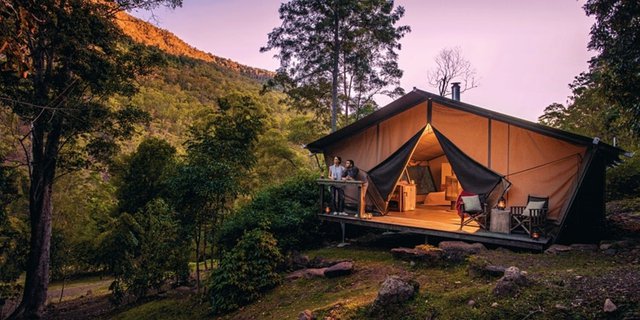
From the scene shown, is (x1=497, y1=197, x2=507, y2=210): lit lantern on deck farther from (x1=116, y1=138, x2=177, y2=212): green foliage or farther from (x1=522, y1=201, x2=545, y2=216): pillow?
(x1=116, y1=138, x2=177, y2=212): green foliage

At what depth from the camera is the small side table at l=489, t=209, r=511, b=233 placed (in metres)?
7.04

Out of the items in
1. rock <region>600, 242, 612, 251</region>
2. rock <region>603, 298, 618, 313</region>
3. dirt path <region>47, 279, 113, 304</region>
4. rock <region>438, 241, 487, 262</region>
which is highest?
rock <region>603, 298, 618, 313</region>

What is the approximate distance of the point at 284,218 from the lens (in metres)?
8.77

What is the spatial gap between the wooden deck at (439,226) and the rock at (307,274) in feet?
6.22

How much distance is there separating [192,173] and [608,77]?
7.74 m

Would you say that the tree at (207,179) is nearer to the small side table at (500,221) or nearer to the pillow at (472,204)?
the pillow at (472,204)

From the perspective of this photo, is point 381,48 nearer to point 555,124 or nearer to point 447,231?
point 555,124

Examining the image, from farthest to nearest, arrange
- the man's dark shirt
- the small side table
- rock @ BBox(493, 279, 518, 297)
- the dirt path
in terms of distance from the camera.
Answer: the dirt path → the man's dark shirt → the small side table → rock @ BBox(493, 279, 518, 297)

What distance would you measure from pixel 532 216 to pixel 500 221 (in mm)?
616

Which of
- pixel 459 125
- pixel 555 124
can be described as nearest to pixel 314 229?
pixel 459 125

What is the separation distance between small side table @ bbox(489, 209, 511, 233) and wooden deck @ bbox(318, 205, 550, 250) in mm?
140

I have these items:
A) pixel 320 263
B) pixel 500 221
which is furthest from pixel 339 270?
pixel 500 221

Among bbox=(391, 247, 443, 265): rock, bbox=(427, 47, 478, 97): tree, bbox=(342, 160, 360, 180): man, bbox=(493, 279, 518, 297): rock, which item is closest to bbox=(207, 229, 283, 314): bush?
bbox=(391, 247, 443, 265): rock

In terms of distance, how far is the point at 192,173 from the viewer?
7.74 metres
